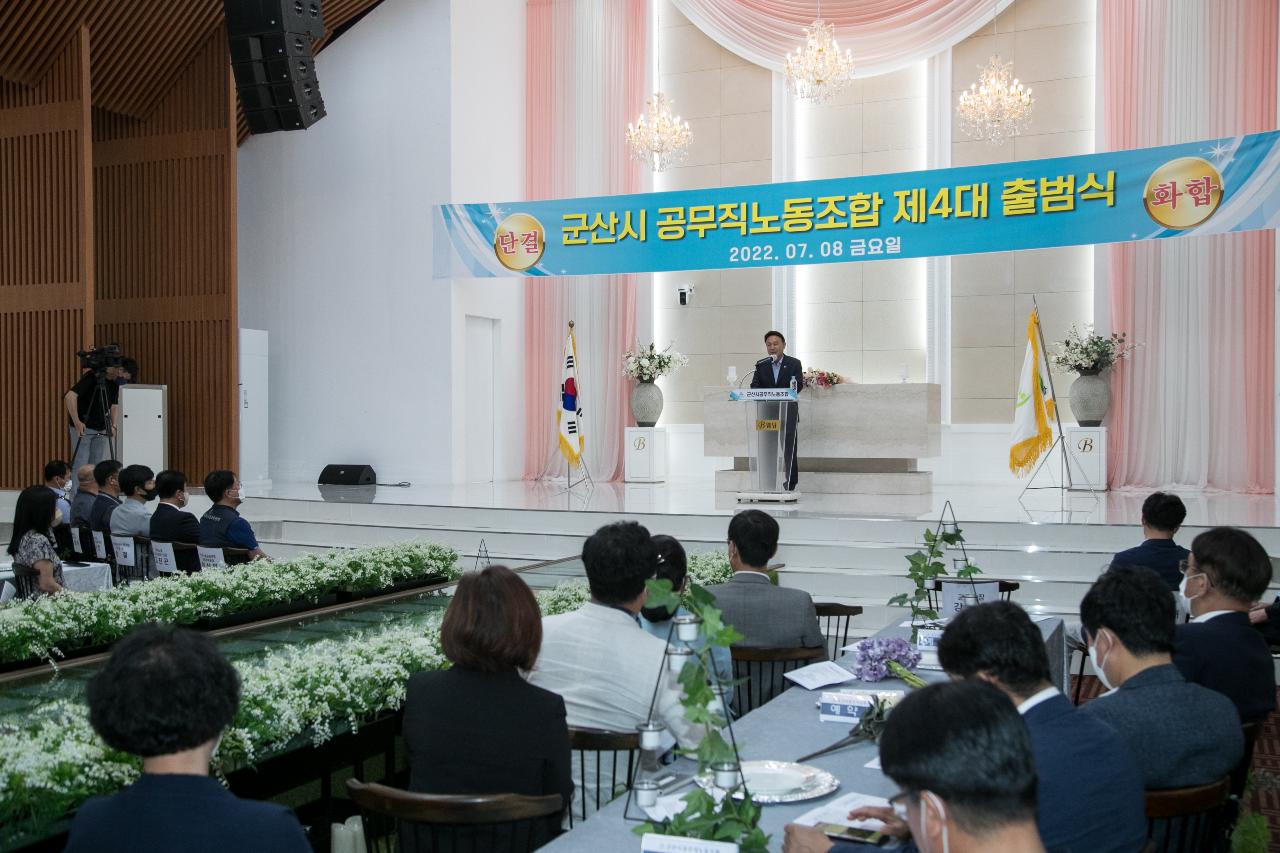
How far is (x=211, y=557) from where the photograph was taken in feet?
18.8

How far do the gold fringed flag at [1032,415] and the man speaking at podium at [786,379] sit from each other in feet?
6.01

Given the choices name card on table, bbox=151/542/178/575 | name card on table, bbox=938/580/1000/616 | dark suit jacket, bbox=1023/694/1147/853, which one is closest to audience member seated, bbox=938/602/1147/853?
dark suit jacket, bbox=1023/694/1147/853

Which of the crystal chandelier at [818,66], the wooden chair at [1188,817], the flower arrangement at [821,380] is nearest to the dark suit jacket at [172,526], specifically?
the wooden chair at [1188,817]

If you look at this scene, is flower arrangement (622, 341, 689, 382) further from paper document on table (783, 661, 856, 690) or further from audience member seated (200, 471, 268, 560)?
paper document on table (783, 661, 856, 690)

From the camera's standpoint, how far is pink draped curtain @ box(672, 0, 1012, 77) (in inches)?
445

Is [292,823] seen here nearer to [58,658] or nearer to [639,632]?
[639,632]

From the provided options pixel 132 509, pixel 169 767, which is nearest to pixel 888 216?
pixel 132 509

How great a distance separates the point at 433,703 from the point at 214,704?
0.67m

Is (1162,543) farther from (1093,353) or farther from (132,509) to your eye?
(1093,353)

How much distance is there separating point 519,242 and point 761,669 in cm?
730

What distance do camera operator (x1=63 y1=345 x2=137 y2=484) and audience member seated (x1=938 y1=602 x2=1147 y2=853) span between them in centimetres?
901

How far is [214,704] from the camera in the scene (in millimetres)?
1689

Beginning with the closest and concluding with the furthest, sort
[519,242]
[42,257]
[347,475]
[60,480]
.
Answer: [60,480] < [42,257] < [519,242] < [347,475]

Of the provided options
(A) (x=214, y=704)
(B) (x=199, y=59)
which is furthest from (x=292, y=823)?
(B) (x=199, y=59)
